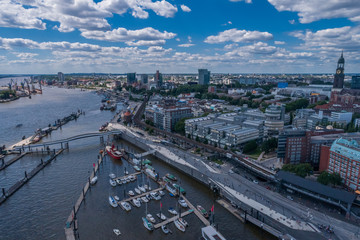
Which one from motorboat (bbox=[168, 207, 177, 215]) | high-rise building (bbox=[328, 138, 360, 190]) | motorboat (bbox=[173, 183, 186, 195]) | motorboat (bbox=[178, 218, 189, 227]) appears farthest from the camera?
motorboat (bbox=[173, 183, 186, 195])

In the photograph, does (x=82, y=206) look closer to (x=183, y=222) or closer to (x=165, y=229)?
(x=165, y=229)

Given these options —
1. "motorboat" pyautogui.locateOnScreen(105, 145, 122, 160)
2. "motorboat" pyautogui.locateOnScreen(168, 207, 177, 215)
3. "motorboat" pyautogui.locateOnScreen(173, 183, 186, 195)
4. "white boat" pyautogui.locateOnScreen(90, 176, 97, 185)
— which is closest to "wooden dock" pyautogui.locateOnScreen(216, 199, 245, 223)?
"motorboat" pyautogui.locateOnScreen(173, 183, 186, 195)

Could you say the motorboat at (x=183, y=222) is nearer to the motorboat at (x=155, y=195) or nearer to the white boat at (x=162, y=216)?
the white boat at (x=162, y=216)

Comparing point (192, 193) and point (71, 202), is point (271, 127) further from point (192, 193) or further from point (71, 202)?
point (71, 202)

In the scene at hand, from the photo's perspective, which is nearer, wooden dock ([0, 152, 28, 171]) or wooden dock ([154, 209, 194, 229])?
wooden dock ([154, 209, 194, 229])

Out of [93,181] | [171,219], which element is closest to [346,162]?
[171,219]

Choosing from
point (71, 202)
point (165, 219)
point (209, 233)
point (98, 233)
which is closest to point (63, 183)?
point (71, 202)

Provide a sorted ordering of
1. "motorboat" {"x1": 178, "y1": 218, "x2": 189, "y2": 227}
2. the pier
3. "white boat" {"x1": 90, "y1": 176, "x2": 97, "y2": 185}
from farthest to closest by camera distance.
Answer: "white boat" {"x1": 90, "y1": 176, "x2": 97, "y2": 185} → the pier → "motorboat" {"x1": 178, "y1": 218, "x2": 189, "y2": 227}

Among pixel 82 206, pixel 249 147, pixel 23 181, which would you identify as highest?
pixel 249 147

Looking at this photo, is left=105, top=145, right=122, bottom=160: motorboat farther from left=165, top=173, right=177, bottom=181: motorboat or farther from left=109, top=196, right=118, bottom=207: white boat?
left=109, top=196, right=118, bottom=207: white boat
